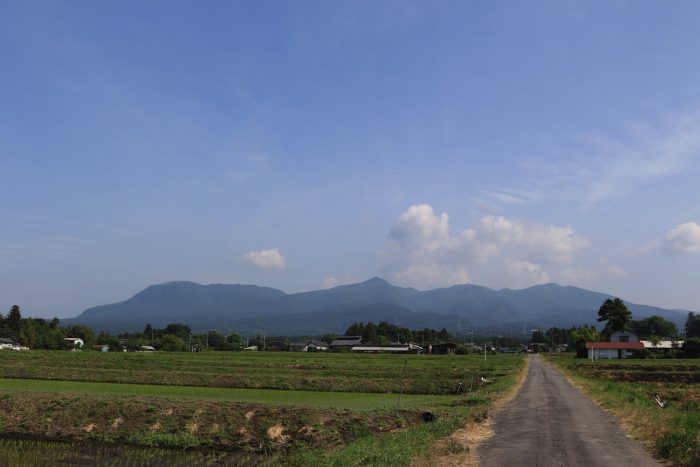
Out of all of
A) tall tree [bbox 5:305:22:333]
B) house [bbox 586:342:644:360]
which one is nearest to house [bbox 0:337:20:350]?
tall tree [bbox 5:305:22:333]

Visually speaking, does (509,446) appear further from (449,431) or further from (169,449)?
(169,449)

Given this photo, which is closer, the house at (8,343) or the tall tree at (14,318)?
the house at (8,343)

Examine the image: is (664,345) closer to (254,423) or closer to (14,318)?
(254,423)

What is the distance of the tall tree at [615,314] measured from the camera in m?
122

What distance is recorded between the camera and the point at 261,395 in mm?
32688

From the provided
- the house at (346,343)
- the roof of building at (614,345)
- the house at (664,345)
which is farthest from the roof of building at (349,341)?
the house at (664,345)

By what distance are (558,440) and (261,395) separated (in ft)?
67.7

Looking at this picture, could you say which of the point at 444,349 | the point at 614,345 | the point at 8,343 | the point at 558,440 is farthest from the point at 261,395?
the point at 444,349

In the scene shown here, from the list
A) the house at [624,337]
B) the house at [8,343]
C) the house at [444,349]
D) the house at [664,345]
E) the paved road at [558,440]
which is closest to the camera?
the paved road at [558,440]

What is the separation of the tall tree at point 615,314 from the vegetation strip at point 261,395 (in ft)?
334

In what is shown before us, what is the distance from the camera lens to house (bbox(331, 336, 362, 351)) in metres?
153

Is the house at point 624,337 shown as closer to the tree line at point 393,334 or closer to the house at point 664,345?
the house at point 664,345

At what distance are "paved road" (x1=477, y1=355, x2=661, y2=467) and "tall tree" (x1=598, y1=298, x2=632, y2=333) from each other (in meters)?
108

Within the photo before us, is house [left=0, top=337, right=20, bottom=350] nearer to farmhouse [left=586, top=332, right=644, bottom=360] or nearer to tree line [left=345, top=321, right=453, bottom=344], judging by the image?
tree line [left=345, top=321, right=453, bottom=344]
